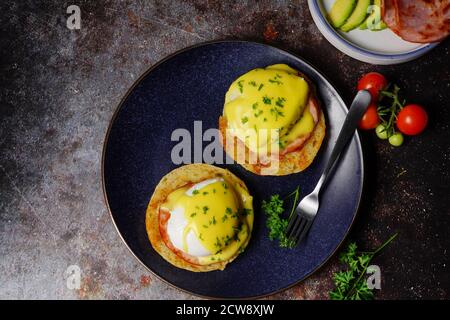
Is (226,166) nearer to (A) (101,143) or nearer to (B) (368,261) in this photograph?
(A) (101,143)

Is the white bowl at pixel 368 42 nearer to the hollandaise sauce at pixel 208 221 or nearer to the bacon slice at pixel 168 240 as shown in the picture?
the hollandaise sauce at pixel 208 221

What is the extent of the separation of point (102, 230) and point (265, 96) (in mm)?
1235

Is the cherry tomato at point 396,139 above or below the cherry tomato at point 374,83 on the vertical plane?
below

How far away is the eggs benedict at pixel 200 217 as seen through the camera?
2.49m

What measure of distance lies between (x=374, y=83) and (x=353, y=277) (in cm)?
111

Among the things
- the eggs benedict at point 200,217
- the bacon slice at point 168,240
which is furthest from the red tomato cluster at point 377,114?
the bacon slice at point 168,240

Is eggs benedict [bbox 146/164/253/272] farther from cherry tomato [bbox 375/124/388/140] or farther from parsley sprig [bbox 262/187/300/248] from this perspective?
cherry tomato [bbox 375/124/388/140]

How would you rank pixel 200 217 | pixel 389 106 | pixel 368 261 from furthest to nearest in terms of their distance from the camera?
pixel 389 106 → pixel 368 261 → pixel 200 217

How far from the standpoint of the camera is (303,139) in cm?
264

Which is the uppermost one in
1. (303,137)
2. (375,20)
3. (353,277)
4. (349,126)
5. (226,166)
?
(375,20)

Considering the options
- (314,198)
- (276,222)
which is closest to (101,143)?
(276,222)

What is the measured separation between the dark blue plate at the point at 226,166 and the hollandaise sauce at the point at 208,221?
0.39ft

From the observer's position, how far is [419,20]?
2625mm

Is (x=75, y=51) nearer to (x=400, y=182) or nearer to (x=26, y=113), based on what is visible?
(x=26, y=113)
